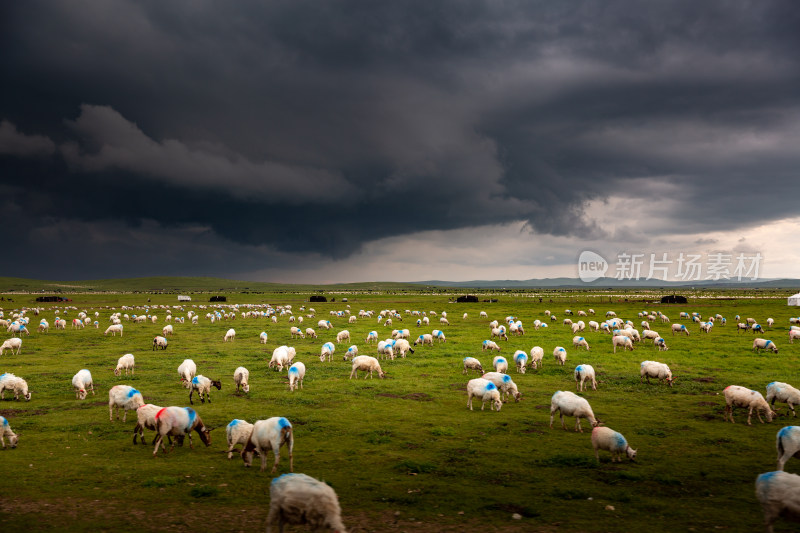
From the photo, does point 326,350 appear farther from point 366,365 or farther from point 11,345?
point 11,345

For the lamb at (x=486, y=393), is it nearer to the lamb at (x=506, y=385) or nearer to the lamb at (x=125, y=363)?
the lamb at (x=506, y=385)

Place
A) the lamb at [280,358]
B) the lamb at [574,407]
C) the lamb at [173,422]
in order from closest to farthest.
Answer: the lamb at [173,422] < the lamb at [574,407] < the lamb at [280,358]

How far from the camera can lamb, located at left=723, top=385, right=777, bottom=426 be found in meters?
17.5

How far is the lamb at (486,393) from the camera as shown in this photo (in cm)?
1956

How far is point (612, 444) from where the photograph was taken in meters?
13.6

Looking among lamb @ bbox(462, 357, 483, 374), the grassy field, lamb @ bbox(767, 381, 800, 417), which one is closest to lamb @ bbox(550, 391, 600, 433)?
the grassy field

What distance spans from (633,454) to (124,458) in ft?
52.8

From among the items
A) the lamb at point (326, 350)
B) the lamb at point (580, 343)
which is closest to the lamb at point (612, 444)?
the lamb at point (326, 350)

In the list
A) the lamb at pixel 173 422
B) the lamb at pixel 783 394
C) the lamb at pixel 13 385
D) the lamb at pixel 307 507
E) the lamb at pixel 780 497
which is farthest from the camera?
the lamb at pixel 13 385

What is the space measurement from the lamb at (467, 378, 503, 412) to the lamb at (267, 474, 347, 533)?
12.2 meters

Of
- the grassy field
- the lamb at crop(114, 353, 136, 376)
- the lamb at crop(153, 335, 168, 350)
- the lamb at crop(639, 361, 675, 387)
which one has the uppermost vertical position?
the lamb at crop(639, 361, 675, 387)

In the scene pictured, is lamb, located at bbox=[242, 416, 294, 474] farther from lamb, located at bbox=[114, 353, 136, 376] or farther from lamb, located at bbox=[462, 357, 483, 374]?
lamb, located at bbox=[114, 353, 136, 376]

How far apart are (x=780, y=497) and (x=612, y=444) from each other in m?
5.04

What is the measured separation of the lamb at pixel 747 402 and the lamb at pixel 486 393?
30.3 feet
